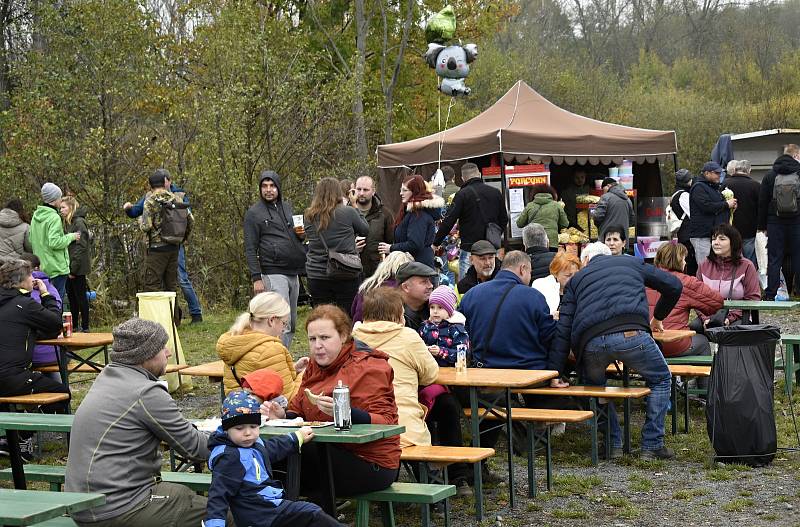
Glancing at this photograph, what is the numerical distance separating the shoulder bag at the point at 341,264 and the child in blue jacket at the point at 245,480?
199 inches

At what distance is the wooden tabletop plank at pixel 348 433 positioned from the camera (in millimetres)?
4785

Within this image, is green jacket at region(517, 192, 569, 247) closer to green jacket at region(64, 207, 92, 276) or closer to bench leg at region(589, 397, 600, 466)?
green jacket at region(64, 207, 92, 276)

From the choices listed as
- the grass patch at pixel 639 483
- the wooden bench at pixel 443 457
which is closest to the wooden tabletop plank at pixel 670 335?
the grass patch at pixel 639 483

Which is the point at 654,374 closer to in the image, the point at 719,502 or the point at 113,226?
the point at 719,502

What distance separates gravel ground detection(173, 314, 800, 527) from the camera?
6.12m

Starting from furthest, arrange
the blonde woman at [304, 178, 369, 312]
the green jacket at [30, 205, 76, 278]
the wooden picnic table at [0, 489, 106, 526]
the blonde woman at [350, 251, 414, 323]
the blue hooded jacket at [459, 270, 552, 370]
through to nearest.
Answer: the green jacket at [30, 205, 76, 278] → the blonde woman at [304, 178, 369, 312] → the blonde woman at [350, 251, 414, 323] → the blue hooded jacket at [459, 270, 552, 370] → the wooden picnic table at [0, 489, 106, 526]

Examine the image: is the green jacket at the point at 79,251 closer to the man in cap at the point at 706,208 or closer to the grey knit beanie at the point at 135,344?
the man in cap at the point at 706,208

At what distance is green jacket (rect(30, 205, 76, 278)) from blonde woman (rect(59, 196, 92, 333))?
2.43ft

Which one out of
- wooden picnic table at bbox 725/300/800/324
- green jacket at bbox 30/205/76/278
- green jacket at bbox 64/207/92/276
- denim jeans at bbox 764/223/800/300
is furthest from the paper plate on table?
denim jeans at bbox 764/223/800/300

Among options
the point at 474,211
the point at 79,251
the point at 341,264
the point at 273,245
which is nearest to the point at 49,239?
the point at 79,251

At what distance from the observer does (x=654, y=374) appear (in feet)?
24.0

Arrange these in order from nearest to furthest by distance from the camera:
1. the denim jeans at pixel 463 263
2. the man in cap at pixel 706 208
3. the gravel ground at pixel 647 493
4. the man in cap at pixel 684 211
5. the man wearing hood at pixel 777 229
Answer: the gravel ground at pixel 647 493 → the denim jeans at pixel 463 263 → the man wearing hood at pixel 777 229 → the man in cap at pixel 706 208 → the man in cap at pixel 684 211

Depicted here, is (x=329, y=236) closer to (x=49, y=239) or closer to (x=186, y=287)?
(x=49, y=239)

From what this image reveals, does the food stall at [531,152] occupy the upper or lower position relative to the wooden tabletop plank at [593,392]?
upper
